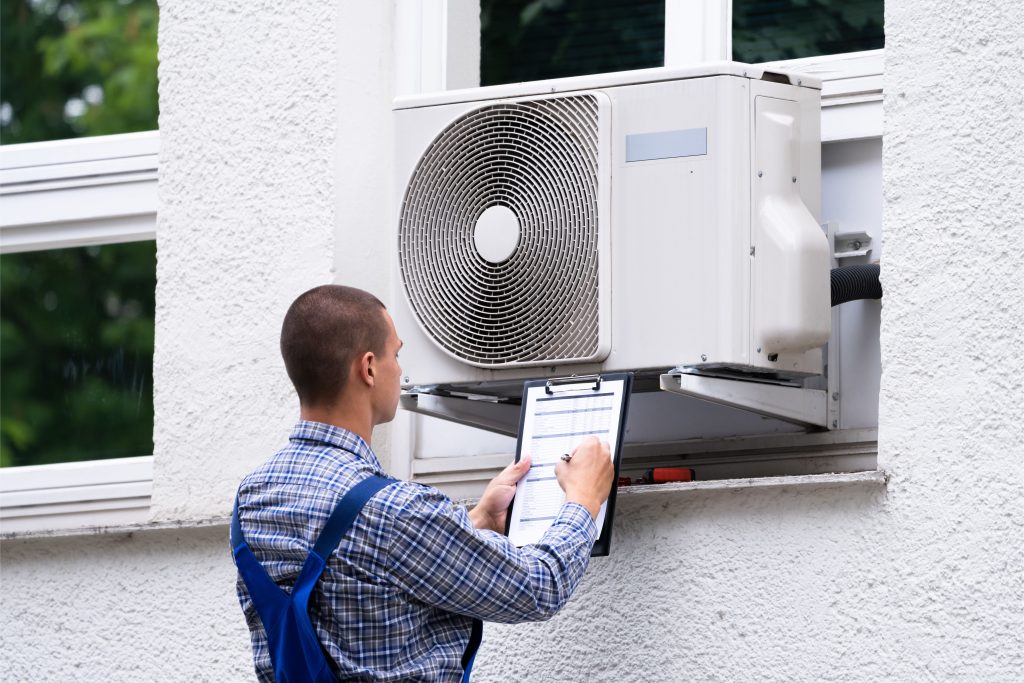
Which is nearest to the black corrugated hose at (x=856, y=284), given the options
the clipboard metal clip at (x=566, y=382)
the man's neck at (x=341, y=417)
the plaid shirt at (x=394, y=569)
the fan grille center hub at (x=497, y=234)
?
the clipboard metal clip at (x=566, y=382)

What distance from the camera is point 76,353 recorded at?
382 inches

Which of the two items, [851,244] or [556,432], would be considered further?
[851,244]

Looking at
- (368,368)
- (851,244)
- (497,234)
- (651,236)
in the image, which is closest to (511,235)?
(497,234)

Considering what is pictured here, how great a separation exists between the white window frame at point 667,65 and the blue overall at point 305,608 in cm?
112

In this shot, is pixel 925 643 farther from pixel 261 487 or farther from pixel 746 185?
pixel 261 487

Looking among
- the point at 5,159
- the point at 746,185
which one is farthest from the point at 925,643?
the point at 5,159

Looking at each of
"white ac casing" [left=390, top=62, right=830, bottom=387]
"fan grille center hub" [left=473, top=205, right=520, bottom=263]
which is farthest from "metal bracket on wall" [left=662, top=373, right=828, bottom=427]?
"fan grille center hub" [left=473, top=205, right=520, bottom=263]

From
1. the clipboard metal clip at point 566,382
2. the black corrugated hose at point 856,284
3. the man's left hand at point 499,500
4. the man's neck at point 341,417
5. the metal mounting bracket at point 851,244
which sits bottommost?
the man's left hand at point 499,500

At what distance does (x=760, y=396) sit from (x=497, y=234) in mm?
624

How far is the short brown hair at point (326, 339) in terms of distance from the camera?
334cm

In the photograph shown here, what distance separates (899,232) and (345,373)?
3.67ft

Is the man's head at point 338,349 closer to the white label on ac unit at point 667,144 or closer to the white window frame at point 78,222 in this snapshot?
the white label on ac unit at point 667,144

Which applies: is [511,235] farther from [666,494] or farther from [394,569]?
[394,569]

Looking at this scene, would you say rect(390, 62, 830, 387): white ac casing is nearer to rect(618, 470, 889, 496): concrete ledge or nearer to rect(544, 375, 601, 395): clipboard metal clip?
rect(544, 375, 601, 395): clipboard metal clip
